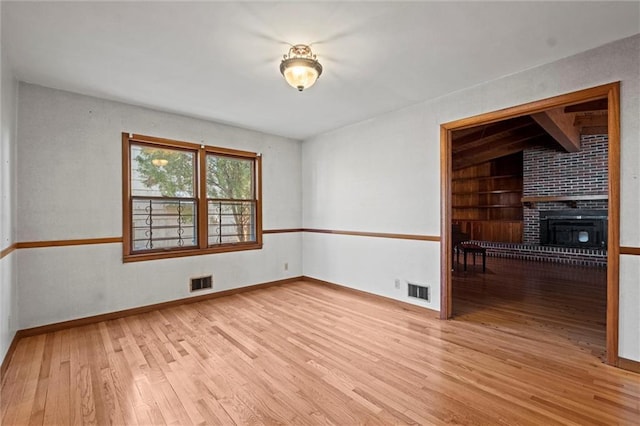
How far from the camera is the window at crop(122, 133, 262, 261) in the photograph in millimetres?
3848

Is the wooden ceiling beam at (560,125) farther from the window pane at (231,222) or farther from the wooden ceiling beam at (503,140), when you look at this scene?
the window pane at (231,222)

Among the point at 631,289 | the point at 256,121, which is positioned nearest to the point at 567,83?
the point at 631,289

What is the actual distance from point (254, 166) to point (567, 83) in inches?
162

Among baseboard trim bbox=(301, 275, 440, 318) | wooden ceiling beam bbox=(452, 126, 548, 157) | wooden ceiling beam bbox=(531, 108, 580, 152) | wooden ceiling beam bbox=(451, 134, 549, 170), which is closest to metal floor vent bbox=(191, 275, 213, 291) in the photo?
baseboard trim bbox=(301, 275, 440, 318)

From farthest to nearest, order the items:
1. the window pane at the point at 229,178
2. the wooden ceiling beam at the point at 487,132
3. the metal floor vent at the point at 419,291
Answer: the wooden ceiling beam at the point at 487,132 < the window pane at the point at 229,178 < the metal floor vent at the point at 419,291

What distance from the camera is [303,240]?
5.64 metres

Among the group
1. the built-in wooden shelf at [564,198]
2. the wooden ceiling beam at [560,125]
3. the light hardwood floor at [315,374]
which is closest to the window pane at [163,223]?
the light hardwood floor at [315,374]

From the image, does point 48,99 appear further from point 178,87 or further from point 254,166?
point 254,166

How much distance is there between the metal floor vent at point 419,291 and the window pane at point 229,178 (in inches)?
114

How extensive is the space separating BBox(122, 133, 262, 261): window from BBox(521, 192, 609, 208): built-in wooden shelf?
6887 millimetres

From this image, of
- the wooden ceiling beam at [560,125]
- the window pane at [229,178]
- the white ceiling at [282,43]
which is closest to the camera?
the white ceiling at [282,43]

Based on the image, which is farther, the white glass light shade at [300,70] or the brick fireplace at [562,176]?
the brick fireplace at [562,176]

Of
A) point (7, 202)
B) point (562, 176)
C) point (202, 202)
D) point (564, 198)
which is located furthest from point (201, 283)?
point (562, 176)

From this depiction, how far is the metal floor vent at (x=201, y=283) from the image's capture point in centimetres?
427
